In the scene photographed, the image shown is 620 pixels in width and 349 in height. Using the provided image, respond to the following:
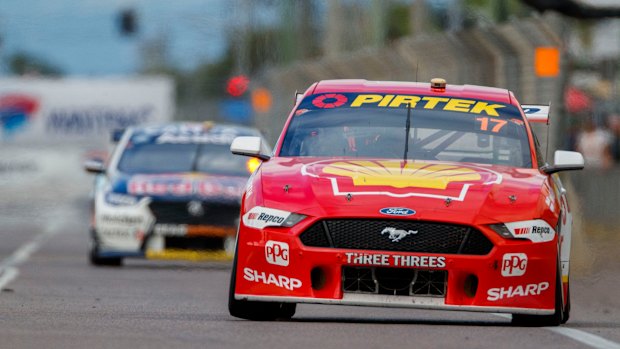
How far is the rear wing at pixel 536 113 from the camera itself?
40.9ft

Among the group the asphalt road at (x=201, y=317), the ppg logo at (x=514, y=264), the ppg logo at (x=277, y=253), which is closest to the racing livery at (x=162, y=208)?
the asphalt road at (x=201, y=317)

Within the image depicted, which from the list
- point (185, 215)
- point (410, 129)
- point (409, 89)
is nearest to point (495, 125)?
point (410, 129)

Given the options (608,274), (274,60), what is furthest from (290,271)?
(274,60)

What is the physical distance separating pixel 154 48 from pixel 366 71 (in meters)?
104

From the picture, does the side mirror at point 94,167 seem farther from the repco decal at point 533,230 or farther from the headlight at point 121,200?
the repco decal at point 533,230

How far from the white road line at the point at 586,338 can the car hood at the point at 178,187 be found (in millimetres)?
8936

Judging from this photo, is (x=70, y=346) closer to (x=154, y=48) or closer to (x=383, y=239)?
(x=383, y=239)

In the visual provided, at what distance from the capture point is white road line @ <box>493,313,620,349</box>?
955 cm

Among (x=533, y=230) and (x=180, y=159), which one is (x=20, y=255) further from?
(x=533, y=230)

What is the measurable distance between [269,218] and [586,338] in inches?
73.5

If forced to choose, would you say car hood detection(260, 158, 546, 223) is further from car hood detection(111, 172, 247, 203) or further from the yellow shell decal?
car hood detection(111, 172, 247, 203)

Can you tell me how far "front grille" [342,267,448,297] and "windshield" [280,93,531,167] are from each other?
1277 mm

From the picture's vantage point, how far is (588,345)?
957cm

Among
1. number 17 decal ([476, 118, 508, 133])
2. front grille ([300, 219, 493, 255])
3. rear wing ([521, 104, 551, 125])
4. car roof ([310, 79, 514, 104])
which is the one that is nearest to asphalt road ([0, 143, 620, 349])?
front grille ([300, 219, 493, 255])
